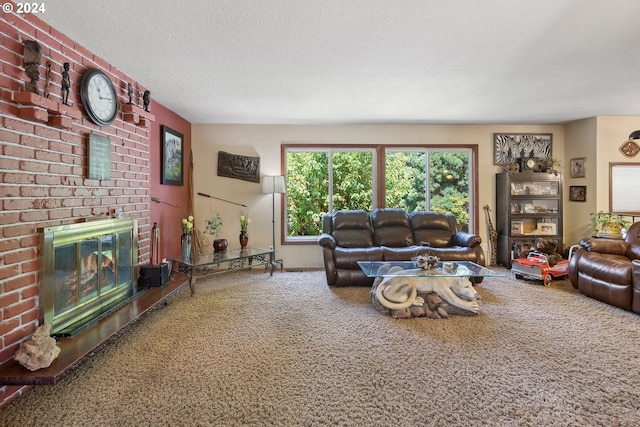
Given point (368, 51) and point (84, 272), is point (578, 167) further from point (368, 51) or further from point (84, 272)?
point (84, 272)

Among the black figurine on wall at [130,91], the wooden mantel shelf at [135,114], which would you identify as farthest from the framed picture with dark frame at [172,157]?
the black figurine on wall at [130,91]

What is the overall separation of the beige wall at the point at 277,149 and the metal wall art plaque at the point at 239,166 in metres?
0.08

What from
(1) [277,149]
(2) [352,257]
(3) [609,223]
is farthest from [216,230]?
(3) [609,223]

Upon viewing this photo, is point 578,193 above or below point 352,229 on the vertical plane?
above

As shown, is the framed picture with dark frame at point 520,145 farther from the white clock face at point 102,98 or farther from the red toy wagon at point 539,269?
the white clock face at point 102,98

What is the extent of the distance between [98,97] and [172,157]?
1708 mm

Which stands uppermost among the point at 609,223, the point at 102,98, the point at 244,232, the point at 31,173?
the point at 102,98

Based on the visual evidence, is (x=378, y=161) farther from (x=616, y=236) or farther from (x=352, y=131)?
(x=616, y=236)

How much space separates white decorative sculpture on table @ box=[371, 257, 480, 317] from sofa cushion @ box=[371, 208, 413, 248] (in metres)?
1.37

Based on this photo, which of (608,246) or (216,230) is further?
(216,230)

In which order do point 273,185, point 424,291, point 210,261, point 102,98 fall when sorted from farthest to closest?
point 273,185, point 210,261, point 424,291, point 102,98

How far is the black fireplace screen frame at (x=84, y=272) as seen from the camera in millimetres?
2129

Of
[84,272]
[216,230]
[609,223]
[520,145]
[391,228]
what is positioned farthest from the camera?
[520,145]

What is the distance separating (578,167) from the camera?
204 inches
